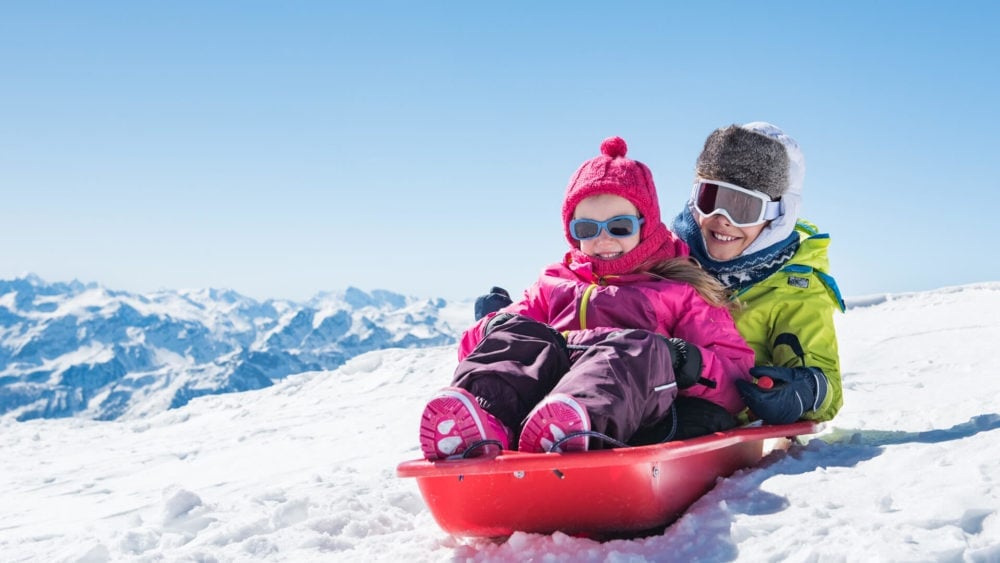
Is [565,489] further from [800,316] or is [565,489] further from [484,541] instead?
[800,316]

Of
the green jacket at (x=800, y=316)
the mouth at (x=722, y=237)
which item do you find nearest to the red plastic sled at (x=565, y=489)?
the green jacket at (x=800, y=316)

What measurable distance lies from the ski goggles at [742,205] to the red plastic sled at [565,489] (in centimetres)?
138

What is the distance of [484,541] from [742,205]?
2.05 m

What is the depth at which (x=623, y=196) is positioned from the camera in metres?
3.26

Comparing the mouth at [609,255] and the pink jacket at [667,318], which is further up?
the mouth at [609,255]

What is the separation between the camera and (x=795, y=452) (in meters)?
3.17

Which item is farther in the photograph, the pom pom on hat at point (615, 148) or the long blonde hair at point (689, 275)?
the pom pom on hat at point (615, 148)

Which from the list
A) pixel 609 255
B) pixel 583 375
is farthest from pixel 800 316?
pixel 583 375

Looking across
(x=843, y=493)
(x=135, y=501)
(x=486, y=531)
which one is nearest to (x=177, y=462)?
(x=135, y=501)

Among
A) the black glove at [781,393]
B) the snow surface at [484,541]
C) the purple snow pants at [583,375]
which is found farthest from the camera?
the black glove at [781,393]

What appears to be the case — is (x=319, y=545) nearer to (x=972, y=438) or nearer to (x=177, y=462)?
(x=972, y=438)

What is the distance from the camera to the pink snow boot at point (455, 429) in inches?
89.7

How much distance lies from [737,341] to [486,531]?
1347 millimetres

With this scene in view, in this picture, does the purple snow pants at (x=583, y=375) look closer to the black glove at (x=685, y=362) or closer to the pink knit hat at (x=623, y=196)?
the black glove at (x=685, y=362)
